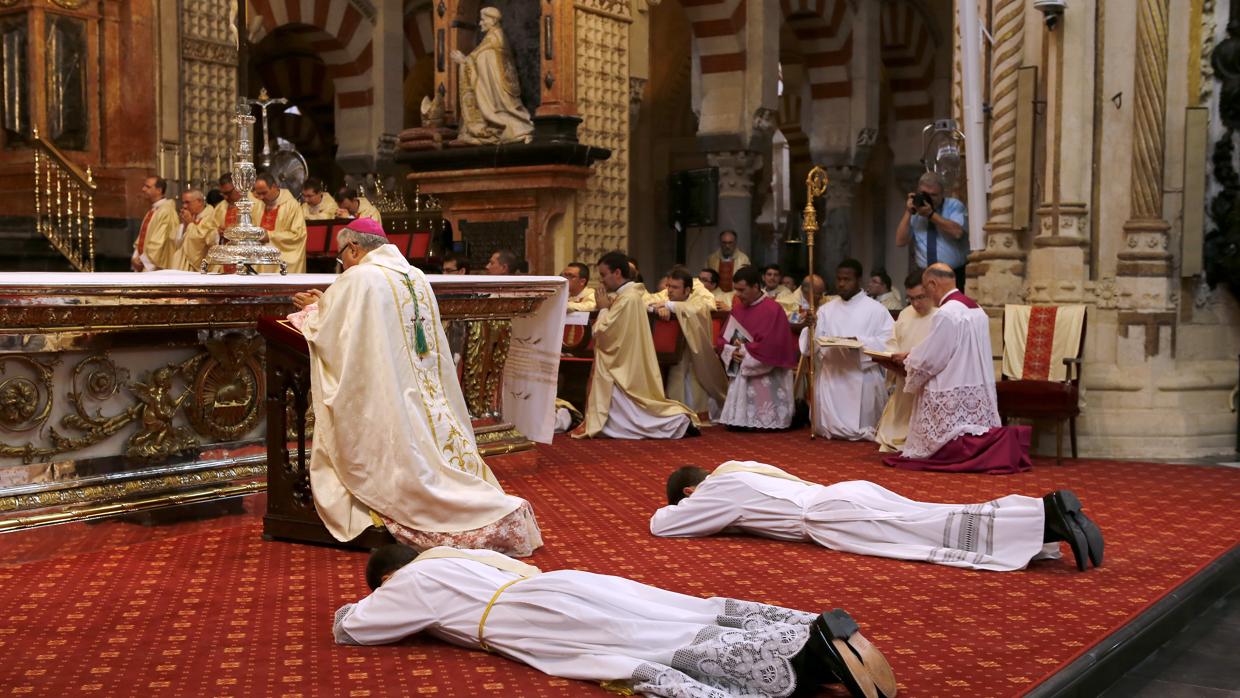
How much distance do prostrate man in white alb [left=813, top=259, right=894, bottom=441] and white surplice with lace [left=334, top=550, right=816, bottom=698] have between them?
19.5ft

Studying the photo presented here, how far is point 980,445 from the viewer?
822 centimetres

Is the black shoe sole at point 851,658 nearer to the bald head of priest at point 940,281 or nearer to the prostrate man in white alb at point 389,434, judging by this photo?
the prostrate man in white alb at point 389,434

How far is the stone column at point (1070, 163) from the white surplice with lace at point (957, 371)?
1.24 m

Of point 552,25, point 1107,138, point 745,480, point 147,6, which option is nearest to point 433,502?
point 745,480

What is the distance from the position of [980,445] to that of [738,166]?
828 cm

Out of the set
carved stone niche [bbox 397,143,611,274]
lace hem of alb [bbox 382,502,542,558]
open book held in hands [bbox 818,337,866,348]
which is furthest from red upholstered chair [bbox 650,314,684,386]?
lace hem of alb [bbox 382,502,542,558]

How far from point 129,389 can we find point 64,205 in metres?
7.82

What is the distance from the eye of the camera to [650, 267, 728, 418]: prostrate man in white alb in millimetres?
10805

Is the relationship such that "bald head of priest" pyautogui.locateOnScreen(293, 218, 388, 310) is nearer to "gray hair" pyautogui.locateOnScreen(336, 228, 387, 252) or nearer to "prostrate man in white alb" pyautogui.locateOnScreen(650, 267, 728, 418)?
"gray hair" pyautogui.locateOnScreen(336, 228, 387, 252)

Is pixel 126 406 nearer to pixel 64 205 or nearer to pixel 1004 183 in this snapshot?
pixel 1004 183

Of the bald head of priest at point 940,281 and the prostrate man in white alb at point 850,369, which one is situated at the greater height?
the bald head of priest at point 940,281

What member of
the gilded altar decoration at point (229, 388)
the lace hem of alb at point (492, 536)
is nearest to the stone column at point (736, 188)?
the gilded altar decoration at point (229, 388)

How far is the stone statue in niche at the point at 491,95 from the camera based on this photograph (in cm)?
1345

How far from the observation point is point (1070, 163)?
9188 millimetres
